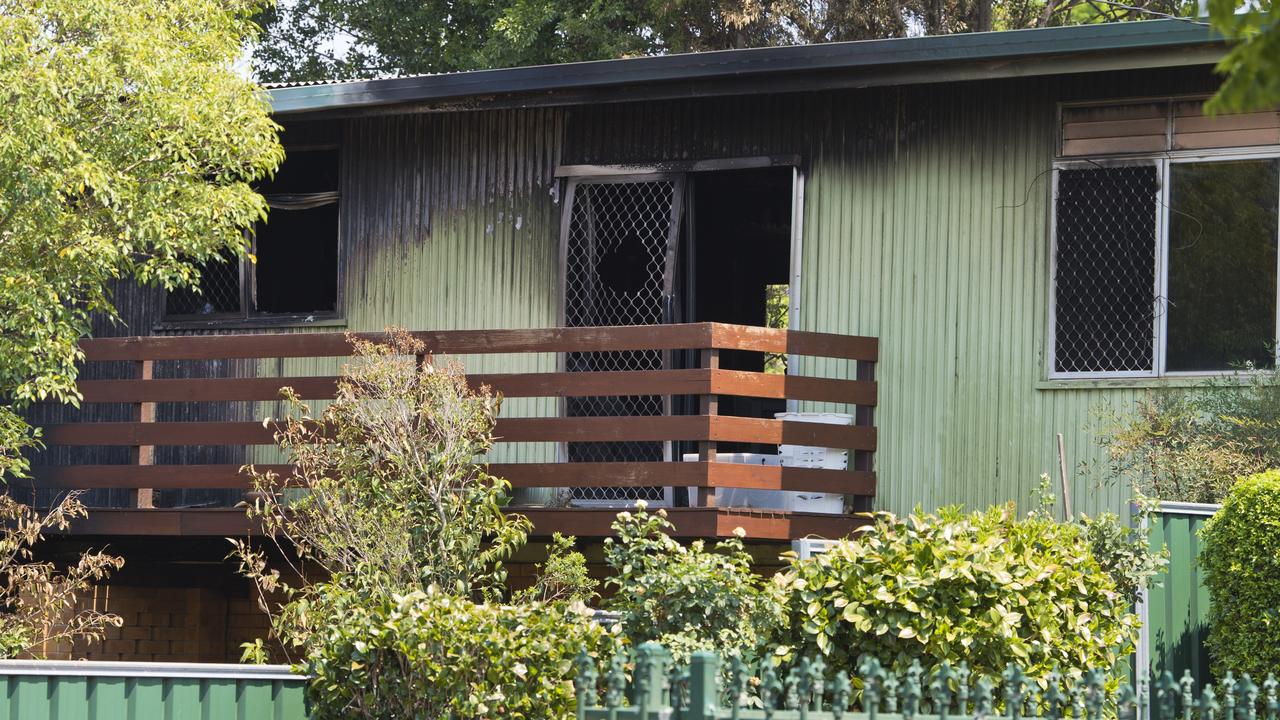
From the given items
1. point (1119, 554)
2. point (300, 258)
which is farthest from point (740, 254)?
point (1119, 554)

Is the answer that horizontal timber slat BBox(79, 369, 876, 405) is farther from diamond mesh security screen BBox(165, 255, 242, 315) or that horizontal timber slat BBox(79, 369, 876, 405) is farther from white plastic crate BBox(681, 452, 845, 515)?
diamond mesh security screen BBox(165, 255, 242, 315)

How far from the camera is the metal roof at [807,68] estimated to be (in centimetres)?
982

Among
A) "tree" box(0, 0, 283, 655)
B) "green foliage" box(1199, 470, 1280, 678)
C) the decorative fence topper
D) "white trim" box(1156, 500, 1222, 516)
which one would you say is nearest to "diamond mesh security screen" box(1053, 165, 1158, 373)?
"white trim" box(1156, 500, 1222, 516)

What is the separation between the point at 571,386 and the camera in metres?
10.3

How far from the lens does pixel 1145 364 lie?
10.5 m

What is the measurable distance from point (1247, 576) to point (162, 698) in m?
5.52

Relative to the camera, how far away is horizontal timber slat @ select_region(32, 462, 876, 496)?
388 inches

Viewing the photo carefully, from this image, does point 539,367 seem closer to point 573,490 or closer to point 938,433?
point 573,490

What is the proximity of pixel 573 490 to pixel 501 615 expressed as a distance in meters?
4.35

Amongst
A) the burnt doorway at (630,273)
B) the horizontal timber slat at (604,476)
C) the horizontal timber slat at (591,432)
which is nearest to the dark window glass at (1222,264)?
the horizontal timber slat at (591,432)

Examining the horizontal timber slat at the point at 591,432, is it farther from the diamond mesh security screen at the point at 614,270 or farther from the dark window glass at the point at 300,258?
the dark window glass at the point at 300,258

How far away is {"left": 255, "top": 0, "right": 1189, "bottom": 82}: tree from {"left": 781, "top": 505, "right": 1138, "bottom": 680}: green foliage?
43.7 feet

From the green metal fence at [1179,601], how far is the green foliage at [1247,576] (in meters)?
0.34

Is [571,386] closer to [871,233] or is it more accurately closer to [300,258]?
[871,233]
